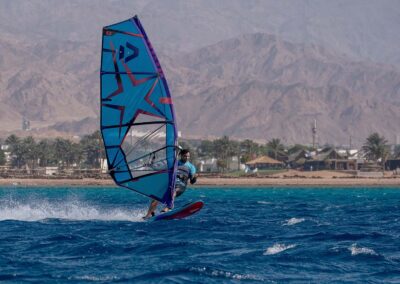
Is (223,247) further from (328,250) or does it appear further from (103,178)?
(103,178)

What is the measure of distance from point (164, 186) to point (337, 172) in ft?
530

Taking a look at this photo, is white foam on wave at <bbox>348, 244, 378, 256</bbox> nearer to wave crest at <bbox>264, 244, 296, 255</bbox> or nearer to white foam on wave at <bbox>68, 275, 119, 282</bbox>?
wave crest at <bbox>264, 244, 296, 255</bbox>

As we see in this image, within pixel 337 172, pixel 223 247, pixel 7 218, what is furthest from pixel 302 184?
pixel 223 247

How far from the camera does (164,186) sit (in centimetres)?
3438

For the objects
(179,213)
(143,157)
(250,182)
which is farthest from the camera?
(250,182)

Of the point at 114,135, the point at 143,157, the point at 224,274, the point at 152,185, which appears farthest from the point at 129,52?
the point at 224,274

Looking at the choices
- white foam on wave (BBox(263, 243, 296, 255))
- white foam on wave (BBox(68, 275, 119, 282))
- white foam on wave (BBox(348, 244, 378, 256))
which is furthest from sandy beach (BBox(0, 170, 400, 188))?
white foam on wave (BBox(68, 275, 119, 282))

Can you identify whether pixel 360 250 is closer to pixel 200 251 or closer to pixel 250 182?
pixel 200 251

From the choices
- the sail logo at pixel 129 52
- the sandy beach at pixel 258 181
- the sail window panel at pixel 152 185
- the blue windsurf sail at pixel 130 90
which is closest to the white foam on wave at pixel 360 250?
the blue windsurf sail at pixel 130 90

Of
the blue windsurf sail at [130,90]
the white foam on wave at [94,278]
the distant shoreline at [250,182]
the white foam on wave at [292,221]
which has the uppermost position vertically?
the blue windsurf sail at [130,90]

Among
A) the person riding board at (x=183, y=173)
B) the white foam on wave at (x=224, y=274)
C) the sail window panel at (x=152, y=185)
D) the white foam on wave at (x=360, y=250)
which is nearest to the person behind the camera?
the white foam on wave at (x=224, y=274)

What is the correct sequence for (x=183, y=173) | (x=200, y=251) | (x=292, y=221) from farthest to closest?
1. (x=292, y=221)
2. (x=183, y=173)
3. (x=200, y=251)

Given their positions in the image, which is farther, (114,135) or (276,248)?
(114,135)

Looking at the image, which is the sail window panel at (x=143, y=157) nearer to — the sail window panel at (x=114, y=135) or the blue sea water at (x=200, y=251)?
the sail window panel at (x=114, y=135)
